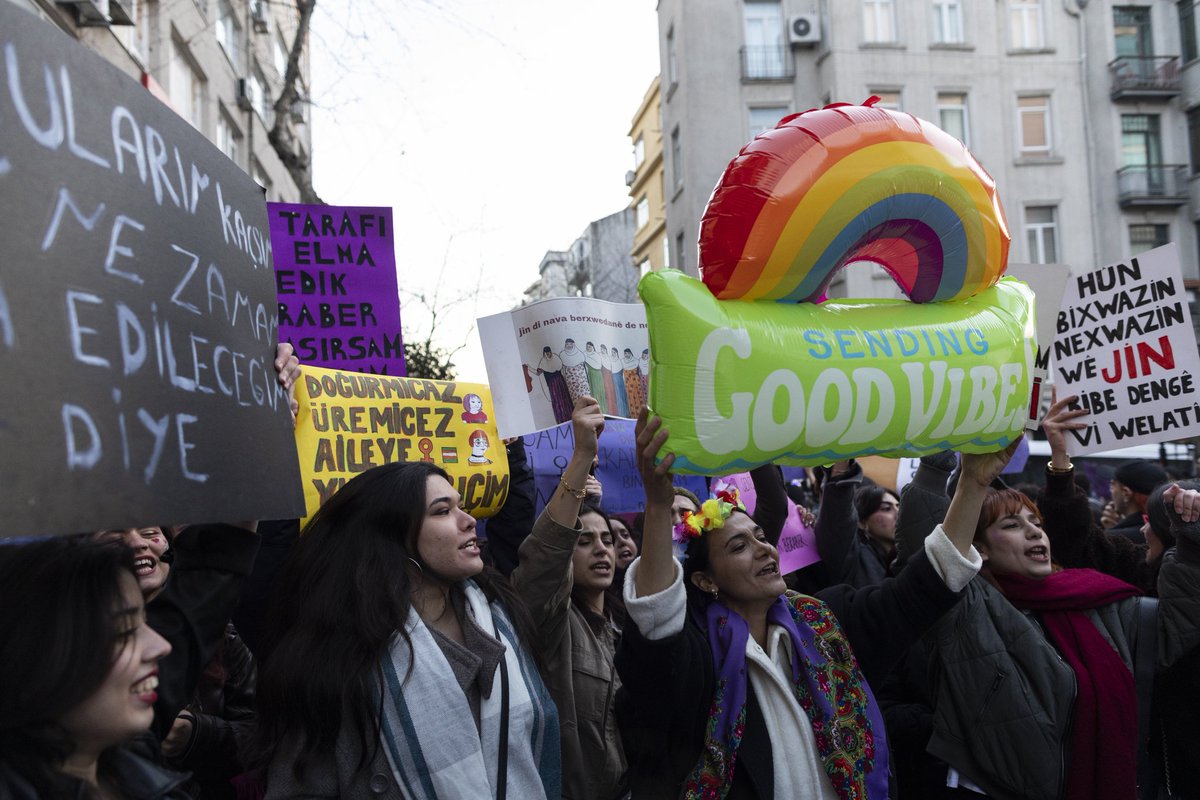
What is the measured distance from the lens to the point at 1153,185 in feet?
75.9

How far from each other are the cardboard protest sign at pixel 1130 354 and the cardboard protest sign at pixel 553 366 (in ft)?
5.61

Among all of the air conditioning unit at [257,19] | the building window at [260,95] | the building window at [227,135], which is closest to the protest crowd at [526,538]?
the building window at [227,135]

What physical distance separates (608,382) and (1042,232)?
21947 mm

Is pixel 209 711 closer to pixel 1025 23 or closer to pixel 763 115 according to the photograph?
pixel 763 115

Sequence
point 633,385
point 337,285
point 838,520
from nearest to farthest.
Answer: point 633,385 → point 337,285 → point 838,520

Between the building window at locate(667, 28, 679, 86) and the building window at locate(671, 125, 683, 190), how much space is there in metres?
1.25

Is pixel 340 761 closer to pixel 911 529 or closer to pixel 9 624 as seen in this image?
pixel 9 624

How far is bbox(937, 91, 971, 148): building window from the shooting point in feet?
76.0

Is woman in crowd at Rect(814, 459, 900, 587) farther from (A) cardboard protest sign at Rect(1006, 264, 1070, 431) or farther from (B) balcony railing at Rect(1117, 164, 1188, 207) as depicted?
(B) balcony railing at Rect(1117, 164, 1188, 207)

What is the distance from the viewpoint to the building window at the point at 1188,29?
23656 mm

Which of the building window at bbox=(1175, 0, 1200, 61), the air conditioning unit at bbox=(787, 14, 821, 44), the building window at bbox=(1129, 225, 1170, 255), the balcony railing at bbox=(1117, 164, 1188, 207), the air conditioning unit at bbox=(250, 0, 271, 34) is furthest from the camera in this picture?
the air conditioning unit at bbox=(787, 14, 821, 44)

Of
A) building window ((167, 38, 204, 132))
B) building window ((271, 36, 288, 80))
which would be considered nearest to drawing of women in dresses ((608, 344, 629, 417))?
building window ((167, 38, 204, 132))

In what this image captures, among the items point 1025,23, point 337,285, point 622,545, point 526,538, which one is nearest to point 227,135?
point 337,285

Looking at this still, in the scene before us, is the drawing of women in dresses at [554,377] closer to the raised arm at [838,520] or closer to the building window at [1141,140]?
the raised arm at [838,520]
